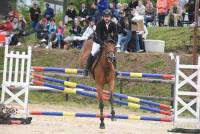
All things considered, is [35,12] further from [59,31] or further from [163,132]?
[163,132]

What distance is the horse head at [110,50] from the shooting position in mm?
14195

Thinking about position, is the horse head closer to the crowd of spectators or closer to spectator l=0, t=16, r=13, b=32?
the crowd of spectators

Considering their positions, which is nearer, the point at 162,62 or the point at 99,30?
the point at 99,30

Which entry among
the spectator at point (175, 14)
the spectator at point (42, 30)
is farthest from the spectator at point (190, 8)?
the spectator at point (42, 30)

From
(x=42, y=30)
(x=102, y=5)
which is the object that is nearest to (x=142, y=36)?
(x=102, y=5)

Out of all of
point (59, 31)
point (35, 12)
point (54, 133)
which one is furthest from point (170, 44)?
point (54, 133)

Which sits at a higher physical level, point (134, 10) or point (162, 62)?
point (134, 10)

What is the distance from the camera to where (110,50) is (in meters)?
14.2

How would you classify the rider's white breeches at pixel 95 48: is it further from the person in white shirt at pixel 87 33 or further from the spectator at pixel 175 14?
the spectator at pixel 175 14

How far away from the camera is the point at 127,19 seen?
939 inches

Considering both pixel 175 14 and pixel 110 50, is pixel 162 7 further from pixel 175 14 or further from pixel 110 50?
pixel 110 50

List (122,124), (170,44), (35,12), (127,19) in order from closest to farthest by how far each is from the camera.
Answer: (122,124) < (127,19) < (170,44) < (35,12)

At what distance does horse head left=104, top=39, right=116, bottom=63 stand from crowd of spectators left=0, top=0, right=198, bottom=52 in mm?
8131

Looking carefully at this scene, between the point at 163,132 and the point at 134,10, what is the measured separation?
1077 cm
